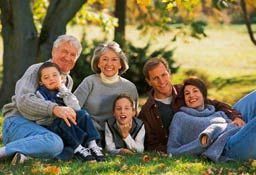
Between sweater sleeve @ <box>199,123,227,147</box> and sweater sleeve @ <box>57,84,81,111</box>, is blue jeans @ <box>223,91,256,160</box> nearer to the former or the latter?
sweater sleeve @ <box>199,123,227,147</box>

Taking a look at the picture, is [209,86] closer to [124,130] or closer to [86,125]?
[124,130]

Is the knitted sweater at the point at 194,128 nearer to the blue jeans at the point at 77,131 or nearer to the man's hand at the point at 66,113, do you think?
the blue jeans at the point at 77,131

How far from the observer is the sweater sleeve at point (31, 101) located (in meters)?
6.30

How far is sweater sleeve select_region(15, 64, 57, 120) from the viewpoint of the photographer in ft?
20.7

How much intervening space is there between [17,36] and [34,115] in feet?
18.5

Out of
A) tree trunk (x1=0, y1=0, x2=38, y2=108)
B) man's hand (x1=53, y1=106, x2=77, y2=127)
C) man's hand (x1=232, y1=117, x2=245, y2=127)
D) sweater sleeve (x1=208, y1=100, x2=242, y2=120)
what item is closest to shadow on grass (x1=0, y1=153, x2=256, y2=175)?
man's hand (x1=53, y1=106, x2=77, y2=127)

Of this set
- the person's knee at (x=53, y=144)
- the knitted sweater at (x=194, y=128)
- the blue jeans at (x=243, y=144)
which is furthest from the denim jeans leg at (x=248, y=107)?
the person's knee at (x=53, y=144)

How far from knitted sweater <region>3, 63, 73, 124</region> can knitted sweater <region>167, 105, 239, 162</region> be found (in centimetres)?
137

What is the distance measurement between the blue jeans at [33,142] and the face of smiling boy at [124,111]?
90 centimetres

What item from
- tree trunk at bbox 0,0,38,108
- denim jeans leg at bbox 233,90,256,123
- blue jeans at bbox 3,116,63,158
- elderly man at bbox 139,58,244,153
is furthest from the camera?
tree trunk at bbox 0,0,38,108

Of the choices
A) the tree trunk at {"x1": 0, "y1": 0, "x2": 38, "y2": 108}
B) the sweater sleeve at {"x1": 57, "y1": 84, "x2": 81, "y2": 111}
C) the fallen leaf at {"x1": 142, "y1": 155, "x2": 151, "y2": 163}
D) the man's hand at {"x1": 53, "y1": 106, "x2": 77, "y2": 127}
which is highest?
the tree trunk at {"x1": 0, "y1": 0, "x2": 38, "y2": 108}

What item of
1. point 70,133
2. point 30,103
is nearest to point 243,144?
point 70,133

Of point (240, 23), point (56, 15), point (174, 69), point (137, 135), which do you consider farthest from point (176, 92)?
point (240, 23)

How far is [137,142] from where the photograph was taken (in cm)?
695
